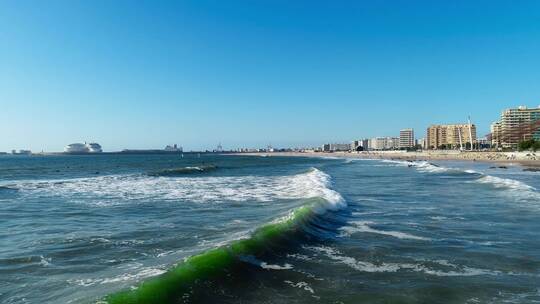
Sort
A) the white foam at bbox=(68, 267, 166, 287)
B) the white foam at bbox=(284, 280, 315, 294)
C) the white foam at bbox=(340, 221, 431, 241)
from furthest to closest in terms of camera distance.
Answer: the white foam at bbox=(340, 221, 431, 241)
the white foam at bbox=(68, 267, 166, 287)
the white foam at bbox=(284, 280, 315, 294)

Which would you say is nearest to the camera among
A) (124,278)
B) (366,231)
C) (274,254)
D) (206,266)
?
(124,278)

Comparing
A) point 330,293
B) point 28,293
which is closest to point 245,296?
point 330,293

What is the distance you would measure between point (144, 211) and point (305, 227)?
26.6 ft

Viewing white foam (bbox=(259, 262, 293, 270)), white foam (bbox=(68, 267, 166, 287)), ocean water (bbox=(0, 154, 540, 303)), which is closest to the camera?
ocean water (bbox=(0, 154, 540, 303))

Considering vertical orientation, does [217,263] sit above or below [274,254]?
above

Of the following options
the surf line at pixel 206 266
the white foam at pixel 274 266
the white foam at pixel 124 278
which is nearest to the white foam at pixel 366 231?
the surf line at pixel 206 266

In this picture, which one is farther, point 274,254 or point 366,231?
point 366,231

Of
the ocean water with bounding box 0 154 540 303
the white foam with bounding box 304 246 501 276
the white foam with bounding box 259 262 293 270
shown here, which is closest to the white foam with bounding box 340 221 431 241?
the ocean water with bounding box 0 154 540 303

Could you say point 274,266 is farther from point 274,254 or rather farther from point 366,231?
point 366,231

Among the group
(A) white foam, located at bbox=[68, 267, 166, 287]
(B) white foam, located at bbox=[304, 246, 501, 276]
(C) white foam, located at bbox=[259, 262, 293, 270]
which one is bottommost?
(B) white foam, located at bbox=[304, 246, 501, 276]

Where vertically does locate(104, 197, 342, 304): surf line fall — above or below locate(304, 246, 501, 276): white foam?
above

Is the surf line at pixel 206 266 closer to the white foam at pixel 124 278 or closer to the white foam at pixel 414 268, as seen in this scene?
the white foam at pixel 124 278

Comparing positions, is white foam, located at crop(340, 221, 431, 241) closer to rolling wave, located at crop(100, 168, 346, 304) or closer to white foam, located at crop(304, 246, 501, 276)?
rolling wave, located at crop(100, 168, 346, 304)

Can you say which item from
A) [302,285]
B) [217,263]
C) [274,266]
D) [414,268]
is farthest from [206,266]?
[414,268]
